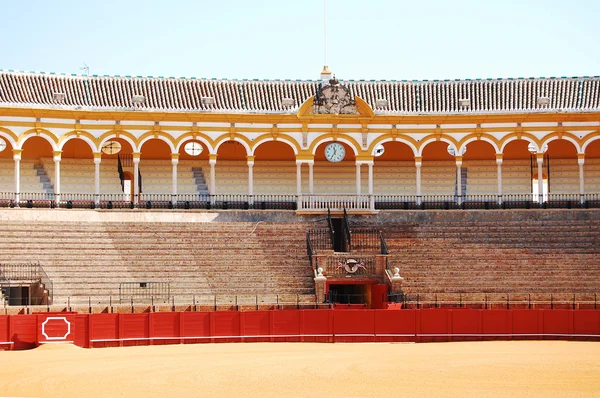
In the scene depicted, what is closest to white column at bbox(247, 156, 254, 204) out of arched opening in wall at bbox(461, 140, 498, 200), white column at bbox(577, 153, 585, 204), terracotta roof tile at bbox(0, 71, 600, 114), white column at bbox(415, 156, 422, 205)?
terracotta roof tile at bbox(0, 71, 600, 114)

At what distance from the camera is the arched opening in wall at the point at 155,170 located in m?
56.6

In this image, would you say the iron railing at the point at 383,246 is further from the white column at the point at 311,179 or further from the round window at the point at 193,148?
the round window at the point at 193,148

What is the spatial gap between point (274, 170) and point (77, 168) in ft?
32.9

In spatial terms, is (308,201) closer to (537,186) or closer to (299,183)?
(299,183)

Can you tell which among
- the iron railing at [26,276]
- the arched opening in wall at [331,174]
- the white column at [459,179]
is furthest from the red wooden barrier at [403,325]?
the arched opening in wall at [331,174]

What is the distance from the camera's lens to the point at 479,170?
58.7 metres

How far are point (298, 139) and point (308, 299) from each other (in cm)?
1332

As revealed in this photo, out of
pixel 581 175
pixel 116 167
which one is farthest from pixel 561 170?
pixel 116 167

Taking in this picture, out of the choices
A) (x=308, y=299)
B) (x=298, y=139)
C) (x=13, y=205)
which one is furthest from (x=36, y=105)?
(x=308, y=299)

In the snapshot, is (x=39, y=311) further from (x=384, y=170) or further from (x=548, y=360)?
(x=384, y=170)

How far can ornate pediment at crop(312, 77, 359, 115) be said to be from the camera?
184 feet

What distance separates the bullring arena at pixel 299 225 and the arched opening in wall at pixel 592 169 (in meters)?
0.11

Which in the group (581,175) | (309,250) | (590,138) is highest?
(590,138)

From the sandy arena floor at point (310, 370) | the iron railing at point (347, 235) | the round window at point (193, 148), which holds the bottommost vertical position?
the sandy arena floor at point (310, 370)
